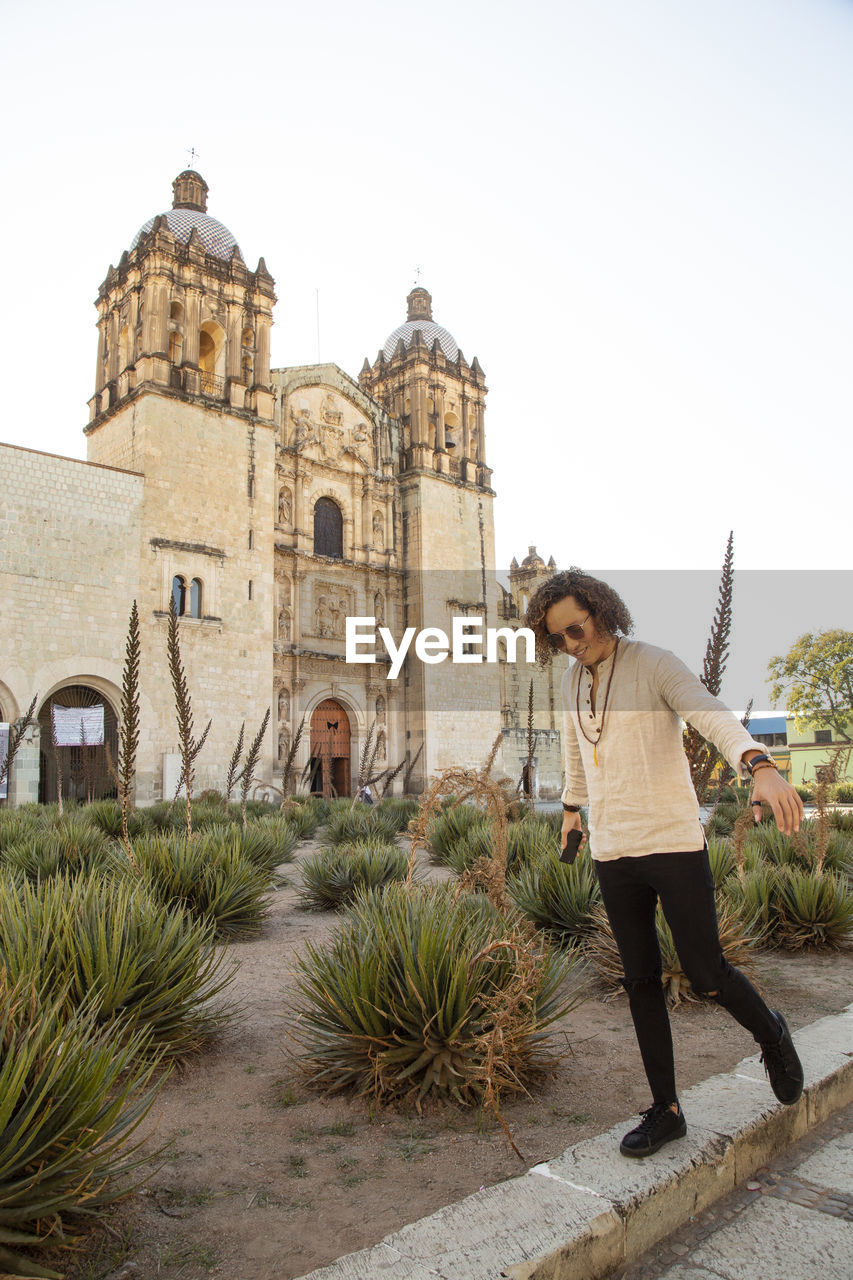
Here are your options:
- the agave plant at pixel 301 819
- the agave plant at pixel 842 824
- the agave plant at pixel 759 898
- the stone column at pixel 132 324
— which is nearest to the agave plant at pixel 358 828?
the agave plant at pixel 301 819

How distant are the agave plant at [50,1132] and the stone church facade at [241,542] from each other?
A: 44.9ft

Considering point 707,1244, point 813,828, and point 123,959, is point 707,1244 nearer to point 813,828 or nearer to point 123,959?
point 123,959

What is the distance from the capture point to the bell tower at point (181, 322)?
74.4 feet

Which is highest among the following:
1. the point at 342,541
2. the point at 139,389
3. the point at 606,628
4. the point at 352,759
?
the point at 139,389

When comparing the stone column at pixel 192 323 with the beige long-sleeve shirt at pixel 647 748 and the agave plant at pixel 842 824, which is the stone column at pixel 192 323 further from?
the beige long-sleeve shirt at pixel 647 748

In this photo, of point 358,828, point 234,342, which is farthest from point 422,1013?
point 234,342

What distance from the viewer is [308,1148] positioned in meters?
2.79

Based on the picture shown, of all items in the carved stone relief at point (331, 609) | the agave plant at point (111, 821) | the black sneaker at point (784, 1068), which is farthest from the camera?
the carved stone relief at point (331, 609)

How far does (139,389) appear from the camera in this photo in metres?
21.8

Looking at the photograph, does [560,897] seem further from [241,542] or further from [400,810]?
[241,542]

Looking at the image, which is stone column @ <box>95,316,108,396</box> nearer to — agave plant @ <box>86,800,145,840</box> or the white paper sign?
the white paper sign

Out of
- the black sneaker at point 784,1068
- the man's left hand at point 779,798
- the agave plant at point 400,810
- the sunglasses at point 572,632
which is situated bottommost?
the agave plant at point 400,810

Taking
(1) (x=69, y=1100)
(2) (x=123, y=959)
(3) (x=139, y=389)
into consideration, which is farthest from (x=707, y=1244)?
(3) (x=139, y=389)

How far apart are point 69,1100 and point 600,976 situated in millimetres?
3493
